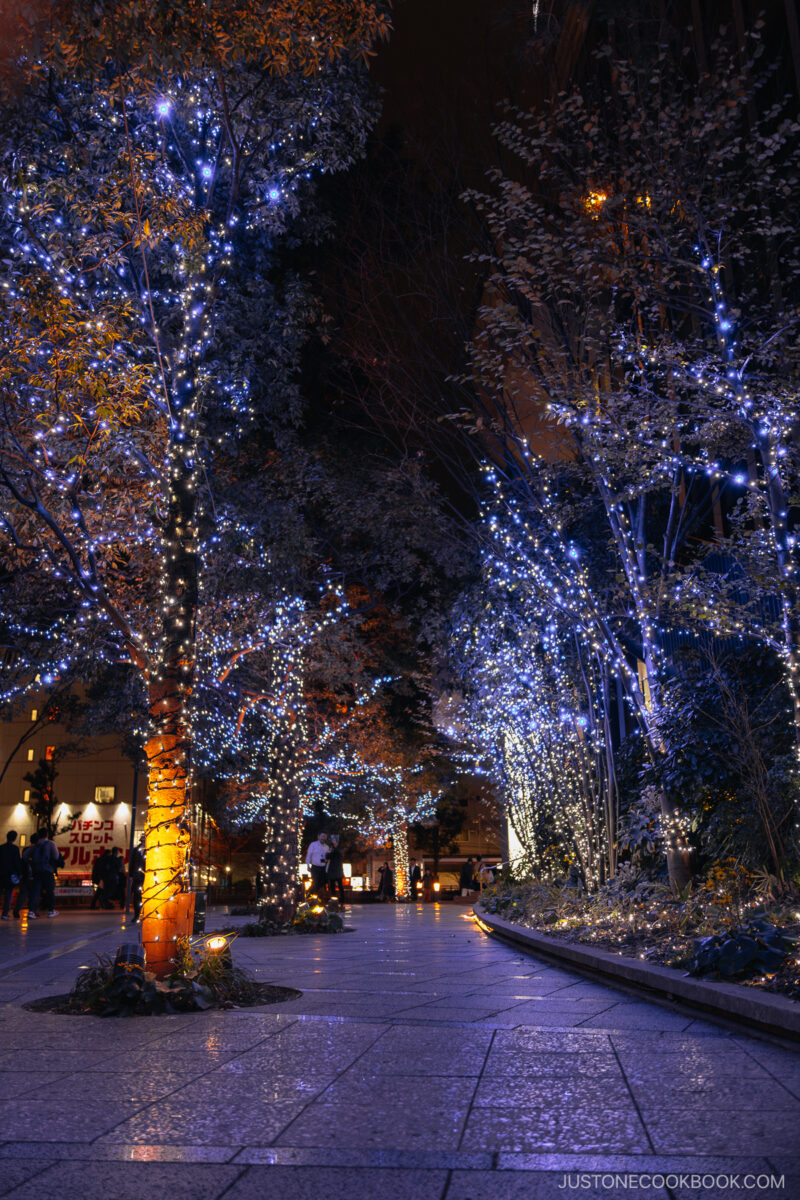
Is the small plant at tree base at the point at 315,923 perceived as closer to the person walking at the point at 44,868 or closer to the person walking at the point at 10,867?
the person walking at the point at 44,868

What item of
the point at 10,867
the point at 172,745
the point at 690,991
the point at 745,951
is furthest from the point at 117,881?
the point at 745,951

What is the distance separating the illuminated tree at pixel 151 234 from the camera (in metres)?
6.76

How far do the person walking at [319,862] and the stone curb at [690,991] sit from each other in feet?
33.7

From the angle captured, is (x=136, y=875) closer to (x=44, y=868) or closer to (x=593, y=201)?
(x=44, y=868)

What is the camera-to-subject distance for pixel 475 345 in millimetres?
13828

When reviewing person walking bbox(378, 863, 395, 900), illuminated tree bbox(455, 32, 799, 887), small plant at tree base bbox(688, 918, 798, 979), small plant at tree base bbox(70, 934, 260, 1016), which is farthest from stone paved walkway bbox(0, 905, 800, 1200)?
person walking bbox(378, 863, 395, 900)

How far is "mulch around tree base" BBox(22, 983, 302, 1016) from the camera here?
6.18 m

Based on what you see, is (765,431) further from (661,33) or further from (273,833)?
(273,833)

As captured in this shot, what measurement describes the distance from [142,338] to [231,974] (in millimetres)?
6572

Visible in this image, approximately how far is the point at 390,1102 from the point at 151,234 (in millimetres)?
6964

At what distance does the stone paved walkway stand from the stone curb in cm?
17

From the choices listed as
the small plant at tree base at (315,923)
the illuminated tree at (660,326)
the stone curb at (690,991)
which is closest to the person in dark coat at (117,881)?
the small plant at tree base at (315,923)

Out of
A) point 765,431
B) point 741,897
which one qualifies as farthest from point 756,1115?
point 765,431

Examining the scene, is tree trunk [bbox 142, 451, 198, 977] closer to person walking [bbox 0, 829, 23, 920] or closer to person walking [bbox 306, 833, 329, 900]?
person walking [bbox 0, 829, 23, 920]
